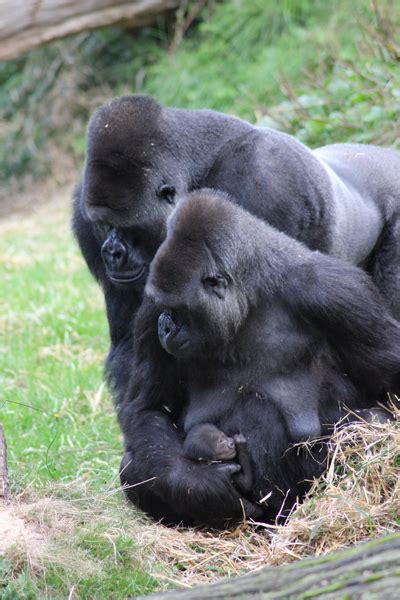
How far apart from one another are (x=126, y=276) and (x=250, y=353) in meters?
0.91

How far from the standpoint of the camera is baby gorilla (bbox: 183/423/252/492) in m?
3.87

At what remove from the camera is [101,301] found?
25.8 feet

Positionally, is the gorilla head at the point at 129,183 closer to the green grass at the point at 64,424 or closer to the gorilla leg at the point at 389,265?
the green grass at the point at 64,424

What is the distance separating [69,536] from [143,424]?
67 centimetres

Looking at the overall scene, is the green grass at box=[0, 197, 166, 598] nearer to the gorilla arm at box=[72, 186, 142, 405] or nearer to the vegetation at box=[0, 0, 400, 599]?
the vegetation at box=[0, 0, 400, 599]

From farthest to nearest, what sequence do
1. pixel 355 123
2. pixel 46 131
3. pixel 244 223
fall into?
1. pixel 46 131
2. pixel 355 123
3. pixel 244 223

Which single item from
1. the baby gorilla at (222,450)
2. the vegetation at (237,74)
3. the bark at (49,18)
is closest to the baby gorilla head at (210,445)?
the baby gorilla at (222,450)

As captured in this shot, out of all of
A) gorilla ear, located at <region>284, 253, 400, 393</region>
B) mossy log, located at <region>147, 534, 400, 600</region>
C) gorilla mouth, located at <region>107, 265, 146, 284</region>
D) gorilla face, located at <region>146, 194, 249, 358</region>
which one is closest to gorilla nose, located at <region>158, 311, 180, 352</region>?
gorilla face, located at <region>146, 194, 249, 358</region>

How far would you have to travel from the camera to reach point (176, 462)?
388 centimetres

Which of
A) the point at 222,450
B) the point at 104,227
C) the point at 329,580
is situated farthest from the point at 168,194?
the point at 329,580

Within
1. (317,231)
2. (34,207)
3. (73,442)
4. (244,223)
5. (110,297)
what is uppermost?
(244,223)

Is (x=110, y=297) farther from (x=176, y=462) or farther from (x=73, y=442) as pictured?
(x=176, y=462)

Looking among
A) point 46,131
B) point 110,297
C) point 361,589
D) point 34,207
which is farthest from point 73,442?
point 46,131

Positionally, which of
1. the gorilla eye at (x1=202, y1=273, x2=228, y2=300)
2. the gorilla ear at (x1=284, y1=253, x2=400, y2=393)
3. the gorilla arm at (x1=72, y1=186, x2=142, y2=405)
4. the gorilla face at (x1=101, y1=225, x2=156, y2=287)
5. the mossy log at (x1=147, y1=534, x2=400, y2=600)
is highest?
the mossy log at (x1=147, y1=534, x2=400, y2=600)
